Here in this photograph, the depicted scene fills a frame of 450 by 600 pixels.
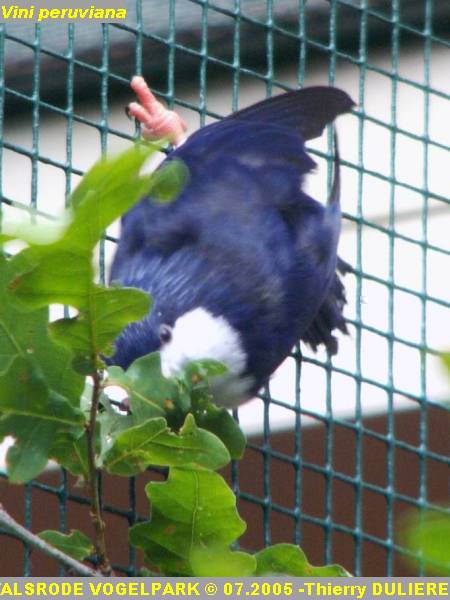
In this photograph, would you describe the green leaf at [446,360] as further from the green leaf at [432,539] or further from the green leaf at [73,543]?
the green leaf at [73,543]

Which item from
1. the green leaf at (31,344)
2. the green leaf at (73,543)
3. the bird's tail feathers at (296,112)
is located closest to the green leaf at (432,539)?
the green leaf at (31,344)

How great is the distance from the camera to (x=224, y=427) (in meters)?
1.19

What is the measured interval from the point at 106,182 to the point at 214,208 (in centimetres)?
120

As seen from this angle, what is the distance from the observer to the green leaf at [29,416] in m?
1.02

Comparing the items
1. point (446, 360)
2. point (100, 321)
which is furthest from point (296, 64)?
point (446, 360)

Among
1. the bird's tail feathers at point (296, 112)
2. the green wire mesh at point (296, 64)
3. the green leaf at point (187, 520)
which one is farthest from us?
the green wire mesh at point (296, 64)

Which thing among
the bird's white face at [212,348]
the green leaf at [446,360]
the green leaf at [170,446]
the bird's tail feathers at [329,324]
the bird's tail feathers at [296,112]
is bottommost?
the green leaf at [446,360]

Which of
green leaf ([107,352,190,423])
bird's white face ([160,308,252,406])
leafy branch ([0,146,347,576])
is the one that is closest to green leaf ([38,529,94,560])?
leafy branch ([0,146,347,576])

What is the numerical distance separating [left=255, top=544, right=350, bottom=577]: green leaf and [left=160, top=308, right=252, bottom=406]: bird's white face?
0.62 m

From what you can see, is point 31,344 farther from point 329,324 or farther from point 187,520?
point 329,324

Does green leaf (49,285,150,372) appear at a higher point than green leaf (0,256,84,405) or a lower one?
lower

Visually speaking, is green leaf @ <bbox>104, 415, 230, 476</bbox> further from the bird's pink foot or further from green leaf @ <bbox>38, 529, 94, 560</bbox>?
the bird's pink foot

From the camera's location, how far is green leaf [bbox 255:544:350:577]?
1033mm
